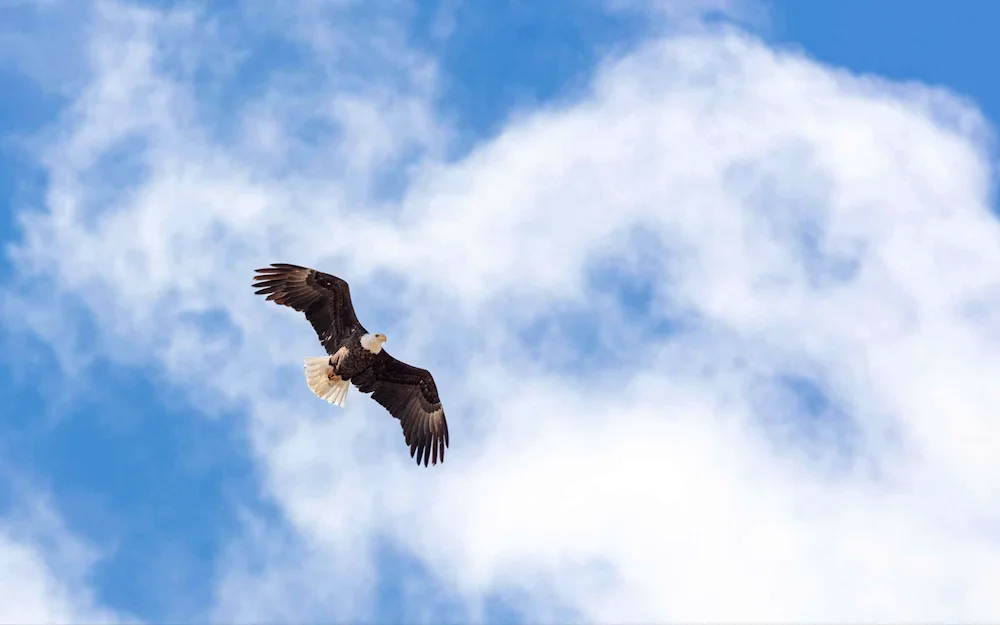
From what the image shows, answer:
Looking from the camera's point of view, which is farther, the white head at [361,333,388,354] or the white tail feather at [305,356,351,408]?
the white tail feather at [305,356,351,408]

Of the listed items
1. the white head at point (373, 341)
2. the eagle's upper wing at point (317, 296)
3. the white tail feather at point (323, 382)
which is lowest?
the white tail feather at point (323, 382)

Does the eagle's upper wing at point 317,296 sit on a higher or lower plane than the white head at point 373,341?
higher

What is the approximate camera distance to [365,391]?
27438 millimetres

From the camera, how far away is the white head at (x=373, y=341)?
26469 millimetres

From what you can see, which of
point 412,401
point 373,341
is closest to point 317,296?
point 373,341

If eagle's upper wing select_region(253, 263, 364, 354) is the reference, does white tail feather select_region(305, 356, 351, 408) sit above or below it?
below

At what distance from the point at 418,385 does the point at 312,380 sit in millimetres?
1674

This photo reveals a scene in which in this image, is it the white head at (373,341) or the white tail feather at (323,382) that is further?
the white tail feather at (323,382)

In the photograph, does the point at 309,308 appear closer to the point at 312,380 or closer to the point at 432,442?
the point at 312,380

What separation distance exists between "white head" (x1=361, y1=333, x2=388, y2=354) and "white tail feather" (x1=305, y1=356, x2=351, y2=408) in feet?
2.55

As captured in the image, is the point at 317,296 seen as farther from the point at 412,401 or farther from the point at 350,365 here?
the point at 412,401

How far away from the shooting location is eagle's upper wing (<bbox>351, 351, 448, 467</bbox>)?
27281 millimetres

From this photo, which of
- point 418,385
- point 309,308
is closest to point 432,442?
point 418,385

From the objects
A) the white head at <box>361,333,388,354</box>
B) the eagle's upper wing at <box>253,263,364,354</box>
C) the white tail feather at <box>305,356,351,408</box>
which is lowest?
the white tail feather at <box>305,356,351,408</box>
